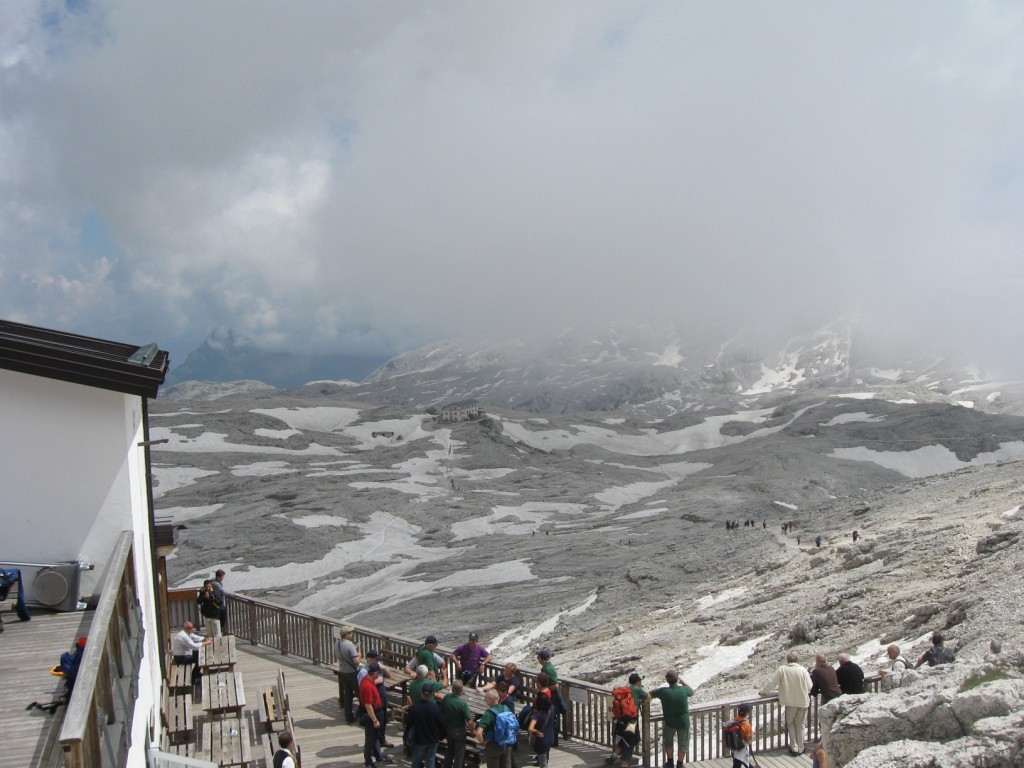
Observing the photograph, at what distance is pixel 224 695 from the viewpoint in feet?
41.2

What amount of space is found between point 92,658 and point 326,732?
785 cm

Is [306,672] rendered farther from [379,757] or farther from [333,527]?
[333,527]

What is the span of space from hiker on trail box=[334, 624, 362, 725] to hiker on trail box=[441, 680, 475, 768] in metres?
2.42

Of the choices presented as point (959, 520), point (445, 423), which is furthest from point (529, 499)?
point (959, 520)

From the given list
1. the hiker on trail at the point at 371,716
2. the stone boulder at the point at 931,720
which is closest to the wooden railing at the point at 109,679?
the hiker on trail at the point at 371,716

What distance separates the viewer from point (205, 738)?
38.0ft

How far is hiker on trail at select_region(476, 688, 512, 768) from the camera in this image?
1081cm

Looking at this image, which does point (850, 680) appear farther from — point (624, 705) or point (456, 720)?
point (456, 720)

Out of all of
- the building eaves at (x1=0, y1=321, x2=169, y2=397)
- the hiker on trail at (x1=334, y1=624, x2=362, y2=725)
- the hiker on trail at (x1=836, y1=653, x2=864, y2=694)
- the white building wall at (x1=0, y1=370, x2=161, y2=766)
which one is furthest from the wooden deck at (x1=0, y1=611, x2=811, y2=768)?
the building eaves at (x1=0, y1=321, x2=169, y2=397)

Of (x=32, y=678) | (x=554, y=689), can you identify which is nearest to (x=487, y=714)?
(x=554, y=689)

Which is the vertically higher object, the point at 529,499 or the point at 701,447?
the point at 701,447

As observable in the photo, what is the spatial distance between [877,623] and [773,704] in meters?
11.5

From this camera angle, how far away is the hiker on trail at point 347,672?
42.4ft

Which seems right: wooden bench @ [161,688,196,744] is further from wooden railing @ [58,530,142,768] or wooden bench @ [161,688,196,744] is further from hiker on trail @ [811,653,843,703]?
hiker on trail @ [811,653,843,703]
